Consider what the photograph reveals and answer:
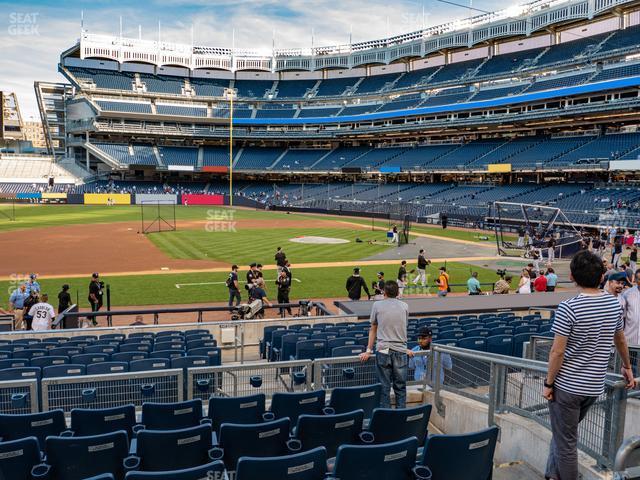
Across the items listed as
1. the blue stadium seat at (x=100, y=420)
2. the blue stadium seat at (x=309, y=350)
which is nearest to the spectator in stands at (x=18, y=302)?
the blue stadium seat at (x=309, y=350)

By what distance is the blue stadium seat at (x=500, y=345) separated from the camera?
997 centimetres

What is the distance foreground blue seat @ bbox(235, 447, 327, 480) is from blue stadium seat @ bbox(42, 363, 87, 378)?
5.00 metres

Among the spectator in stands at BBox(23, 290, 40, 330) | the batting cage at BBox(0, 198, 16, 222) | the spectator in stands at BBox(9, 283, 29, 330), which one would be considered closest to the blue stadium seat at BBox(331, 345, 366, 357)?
the spectator in stands at BBox(23, 290, 40, 330)

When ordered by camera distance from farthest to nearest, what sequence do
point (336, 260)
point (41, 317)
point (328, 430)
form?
point (336, 260)
point (41, 317)
point (328, 430)

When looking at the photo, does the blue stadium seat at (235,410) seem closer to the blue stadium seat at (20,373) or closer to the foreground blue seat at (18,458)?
the foreground blue seat at (18,458)

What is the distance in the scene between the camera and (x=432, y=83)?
82188 mm

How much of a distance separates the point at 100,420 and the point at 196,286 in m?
18.6

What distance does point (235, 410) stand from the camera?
5773mm

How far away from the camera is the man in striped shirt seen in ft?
13.7

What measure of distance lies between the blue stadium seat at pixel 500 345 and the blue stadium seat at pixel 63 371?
729 cm

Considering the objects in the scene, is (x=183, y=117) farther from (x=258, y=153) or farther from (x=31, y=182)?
(x=31, y=182)

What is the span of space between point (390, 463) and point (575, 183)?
59930mm

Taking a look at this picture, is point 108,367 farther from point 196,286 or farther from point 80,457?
point 196,286

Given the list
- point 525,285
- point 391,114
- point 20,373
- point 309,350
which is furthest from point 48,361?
point 391,114
